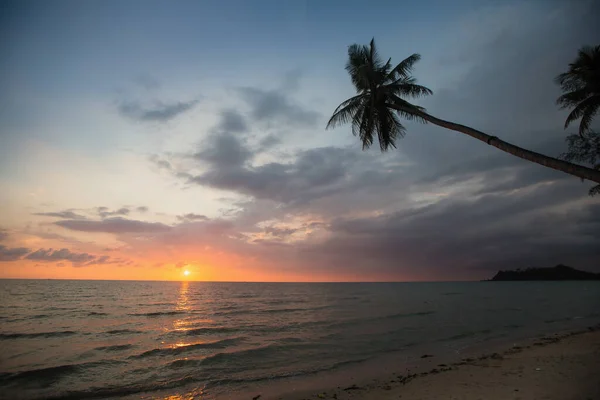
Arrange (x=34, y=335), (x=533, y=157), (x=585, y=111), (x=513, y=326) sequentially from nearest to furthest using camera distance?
(x=533, y=157) < (x=585, y=111) < (x=34, y=335) < (x=513, y=326)

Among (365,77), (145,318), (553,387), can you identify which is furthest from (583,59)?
(145,318)

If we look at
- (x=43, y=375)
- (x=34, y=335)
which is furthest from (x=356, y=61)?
(x=34, y=335)

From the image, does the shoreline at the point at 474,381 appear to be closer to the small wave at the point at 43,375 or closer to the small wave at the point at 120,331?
the small wave at the point at 43,375

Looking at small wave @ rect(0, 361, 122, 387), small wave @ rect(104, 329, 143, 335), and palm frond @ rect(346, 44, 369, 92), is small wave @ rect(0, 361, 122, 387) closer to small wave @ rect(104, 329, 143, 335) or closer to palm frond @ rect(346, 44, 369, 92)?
small wave @ rect(104, 329, 143, 335)

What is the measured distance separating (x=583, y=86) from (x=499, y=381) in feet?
56.8

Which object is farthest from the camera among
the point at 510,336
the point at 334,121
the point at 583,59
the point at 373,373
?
the point at 510,336

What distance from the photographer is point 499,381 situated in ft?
34.6

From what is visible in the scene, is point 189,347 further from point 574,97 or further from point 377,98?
point 574,97

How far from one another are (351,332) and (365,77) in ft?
63.6

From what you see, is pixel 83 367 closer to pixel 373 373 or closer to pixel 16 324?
pixel 373 373

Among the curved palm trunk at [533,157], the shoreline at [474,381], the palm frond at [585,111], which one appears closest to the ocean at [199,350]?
the shoreline at [474,381]

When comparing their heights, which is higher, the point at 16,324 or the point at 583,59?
the point at 583,59

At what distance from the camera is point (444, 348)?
1850 cm

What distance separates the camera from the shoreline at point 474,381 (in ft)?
30.9
